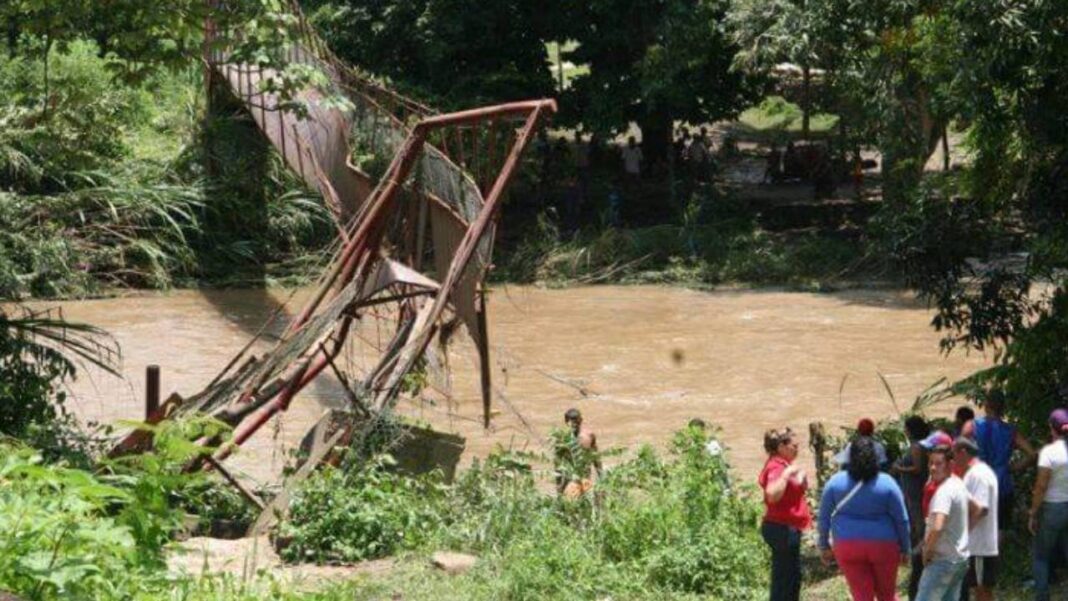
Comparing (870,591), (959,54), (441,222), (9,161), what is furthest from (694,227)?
(870,591)

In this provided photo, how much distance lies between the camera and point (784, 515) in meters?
9.82

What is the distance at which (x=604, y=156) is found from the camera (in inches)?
1454

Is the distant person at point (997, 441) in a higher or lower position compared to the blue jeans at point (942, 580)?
higher

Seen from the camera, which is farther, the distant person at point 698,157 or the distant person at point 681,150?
the distant person at point 681,150

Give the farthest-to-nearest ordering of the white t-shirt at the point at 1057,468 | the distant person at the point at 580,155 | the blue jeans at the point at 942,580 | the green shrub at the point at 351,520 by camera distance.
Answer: the distant person at the point at 580,155 < the green shrub at the point at 351,520 < the white t-shirt at the point at 1057,468 < the blue jeans at the point at 942,580

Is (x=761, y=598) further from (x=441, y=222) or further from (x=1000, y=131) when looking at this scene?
(x=441, y=222)

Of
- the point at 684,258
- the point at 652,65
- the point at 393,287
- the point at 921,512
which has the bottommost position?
the point at 684,258

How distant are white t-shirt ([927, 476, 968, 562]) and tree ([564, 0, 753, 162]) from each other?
21.7 meters

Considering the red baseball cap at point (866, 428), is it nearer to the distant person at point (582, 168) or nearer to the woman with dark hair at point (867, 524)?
the woman with dark hair at point (867, 524)

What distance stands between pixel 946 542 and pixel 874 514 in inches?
15.6

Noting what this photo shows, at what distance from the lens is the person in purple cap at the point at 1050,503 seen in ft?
32.6

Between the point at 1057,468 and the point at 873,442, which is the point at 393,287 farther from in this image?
the point at 1057,468

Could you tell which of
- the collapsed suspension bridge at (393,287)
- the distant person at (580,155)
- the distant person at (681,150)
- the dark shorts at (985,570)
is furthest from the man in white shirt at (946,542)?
the distant person at (681,150)

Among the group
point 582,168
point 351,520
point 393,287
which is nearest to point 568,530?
point 351,520
